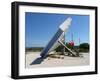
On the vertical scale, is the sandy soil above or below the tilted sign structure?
below

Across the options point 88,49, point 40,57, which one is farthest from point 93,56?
point 40,57

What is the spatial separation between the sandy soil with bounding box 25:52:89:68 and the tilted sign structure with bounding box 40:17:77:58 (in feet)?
0.10

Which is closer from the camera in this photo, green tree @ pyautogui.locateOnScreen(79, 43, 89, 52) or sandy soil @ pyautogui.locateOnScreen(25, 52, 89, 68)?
sandy soil @ pyautogui.locateOnScreen(25, 52, 89, 68)

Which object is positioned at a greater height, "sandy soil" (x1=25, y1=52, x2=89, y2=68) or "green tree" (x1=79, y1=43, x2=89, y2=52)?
"green tree" (x1=79, y1=43, x2=89, y2=52)

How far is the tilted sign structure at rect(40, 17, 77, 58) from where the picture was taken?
1.44m

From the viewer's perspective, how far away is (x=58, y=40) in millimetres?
1466

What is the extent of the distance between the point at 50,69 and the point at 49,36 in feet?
0.51

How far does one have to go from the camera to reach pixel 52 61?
1.45 meters

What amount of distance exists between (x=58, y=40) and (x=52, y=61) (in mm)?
103

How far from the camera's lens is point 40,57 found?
1428 millimetres

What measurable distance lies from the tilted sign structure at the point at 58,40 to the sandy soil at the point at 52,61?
1.2 inches

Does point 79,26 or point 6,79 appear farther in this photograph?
point 79,26

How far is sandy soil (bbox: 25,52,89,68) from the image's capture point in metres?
1.41

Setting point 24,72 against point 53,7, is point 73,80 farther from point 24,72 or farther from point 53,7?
point 53,7
